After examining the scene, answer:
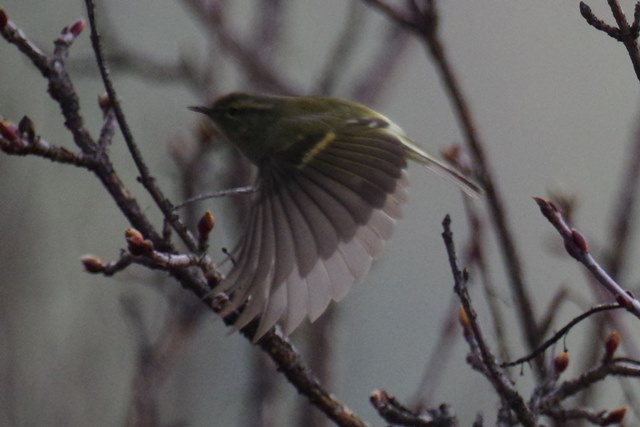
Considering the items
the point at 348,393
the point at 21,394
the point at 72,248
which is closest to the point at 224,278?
the point at 21,394

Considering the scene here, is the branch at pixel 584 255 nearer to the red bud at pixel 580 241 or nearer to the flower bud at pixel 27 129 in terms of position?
the red bud at pixel 580 241

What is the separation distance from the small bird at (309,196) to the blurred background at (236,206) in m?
0.30

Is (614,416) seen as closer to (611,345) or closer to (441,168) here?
(611,345)

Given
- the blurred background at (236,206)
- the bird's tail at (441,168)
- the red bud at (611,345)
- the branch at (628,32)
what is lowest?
the blurred background at (236,206)

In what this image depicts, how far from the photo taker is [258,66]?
12.2ft

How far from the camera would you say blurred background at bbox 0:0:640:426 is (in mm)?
3670

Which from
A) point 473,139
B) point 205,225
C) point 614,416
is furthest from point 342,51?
point 614,416

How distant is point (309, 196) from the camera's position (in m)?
2.68

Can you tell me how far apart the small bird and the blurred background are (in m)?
0.30

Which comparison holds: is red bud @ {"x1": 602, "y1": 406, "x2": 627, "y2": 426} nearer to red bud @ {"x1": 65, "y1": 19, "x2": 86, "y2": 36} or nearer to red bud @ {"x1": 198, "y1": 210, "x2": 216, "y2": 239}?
red bud @ {"x1": 198, "y1": 210, "x2": 216, "y2": 239}

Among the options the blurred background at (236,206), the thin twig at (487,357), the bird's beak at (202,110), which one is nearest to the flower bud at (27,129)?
the blurred background at (236,206)

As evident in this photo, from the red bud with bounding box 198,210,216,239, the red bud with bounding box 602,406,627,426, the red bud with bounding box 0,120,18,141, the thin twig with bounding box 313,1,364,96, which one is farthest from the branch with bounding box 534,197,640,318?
the thin twig with bounding box 313,1,364,96

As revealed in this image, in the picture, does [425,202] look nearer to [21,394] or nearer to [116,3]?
[116,3]

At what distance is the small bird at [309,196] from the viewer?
7.15 ft
